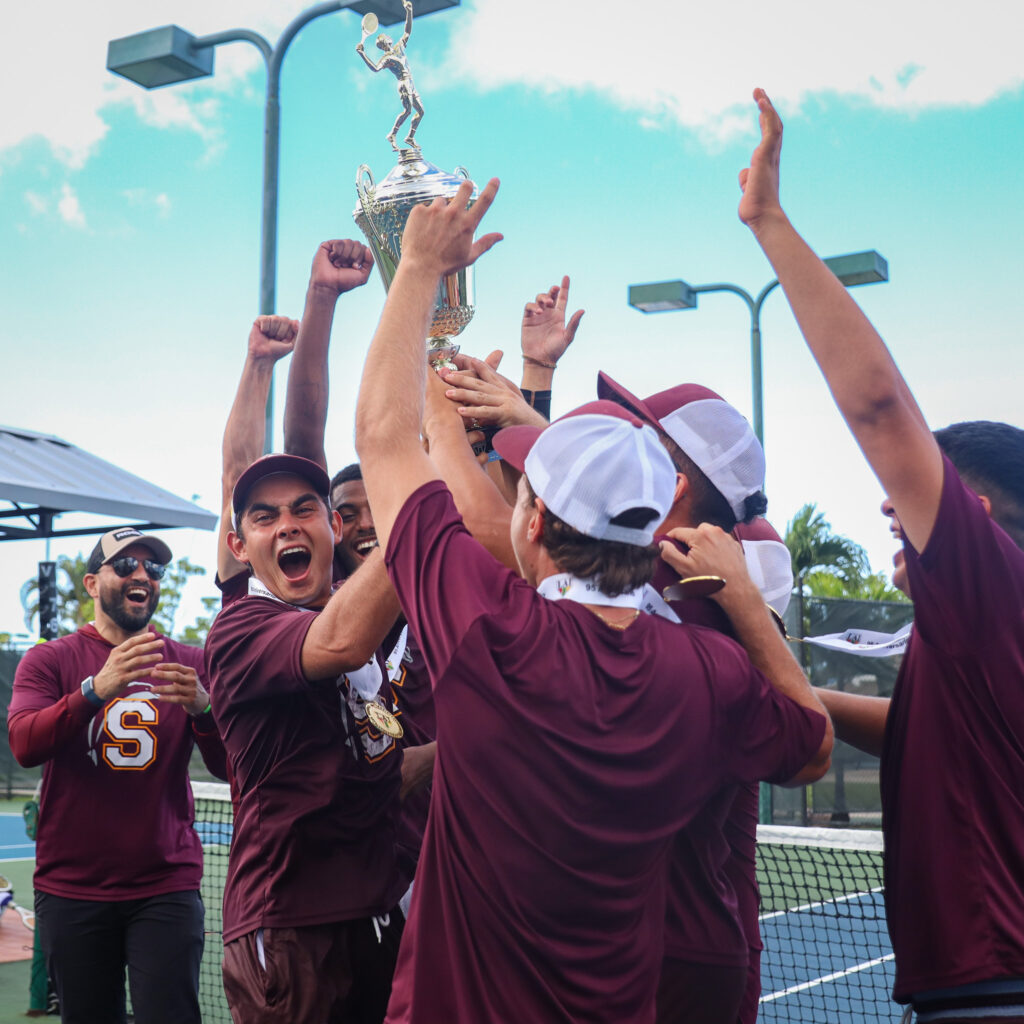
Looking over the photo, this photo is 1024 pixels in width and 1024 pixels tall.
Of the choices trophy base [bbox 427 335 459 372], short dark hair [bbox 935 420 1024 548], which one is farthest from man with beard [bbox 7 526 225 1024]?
short dark hair [bbox 935 420 1024 548]

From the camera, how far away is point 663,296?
A: 43.9 feet

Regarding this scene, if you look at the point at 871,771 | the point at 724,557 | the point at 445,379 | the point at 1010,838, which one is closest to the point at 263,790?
the point at 445,379

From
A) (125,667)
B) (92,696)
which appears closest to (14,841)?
(92,696)

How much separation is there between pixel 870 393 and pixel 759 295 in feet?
37.1

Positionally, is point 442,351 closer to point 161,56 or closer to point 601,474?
point 601,474

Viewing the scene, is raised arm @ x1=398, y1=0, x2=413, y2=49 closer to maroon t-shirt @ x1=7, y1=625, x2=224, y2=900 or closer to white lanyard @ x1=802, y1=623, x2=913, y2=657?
white lanyard @ x1=802, y1=623, x2=913, y2=657

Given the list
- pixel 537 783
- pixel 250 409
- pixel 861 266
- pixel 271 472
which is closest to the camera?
pixel 537 783

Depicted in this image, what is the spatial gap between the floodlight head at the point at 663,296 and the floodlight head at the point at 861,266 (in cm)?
170

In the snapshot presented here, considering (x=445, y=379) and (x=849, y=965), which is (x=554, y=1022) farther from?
(x=849, y=965)

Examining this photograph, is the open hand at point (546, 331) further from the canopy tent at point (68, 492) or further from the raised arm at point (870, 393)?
the canopy tent at point (68, 492)

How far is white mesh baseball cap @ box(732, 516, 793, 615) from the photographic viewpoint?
9.21 feet

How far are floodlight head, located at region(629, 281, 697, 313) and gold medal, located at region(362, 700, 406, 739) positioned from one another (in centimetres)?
1081

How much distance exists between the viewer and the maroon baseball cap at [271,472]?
341cm

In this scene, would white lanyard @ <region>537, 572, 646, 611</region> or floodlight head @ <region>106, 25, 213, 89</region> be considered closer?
white lanyard @ <region>537, 572, 646, 611</region>
